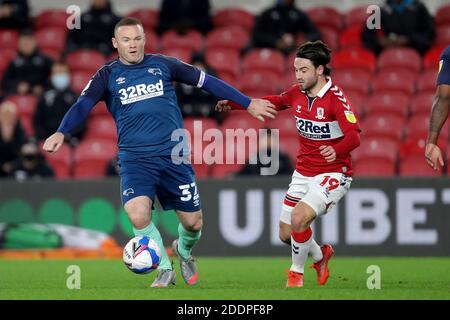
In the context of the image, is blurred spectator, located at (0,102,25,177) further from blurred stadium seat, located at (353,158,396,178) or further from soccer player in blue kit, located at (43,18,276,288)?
soccer player in blue kit, located at (43,18,276,288)

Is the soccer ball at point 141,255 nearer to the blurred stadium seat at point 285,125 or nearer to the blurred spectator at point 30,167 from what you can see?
the blurred spectator at point 30,167

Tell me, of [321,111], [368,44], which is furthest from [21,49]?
[321,111]

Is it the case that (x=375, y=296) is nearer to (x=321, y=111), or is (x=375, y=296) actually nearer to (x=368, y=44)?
(x=321, y=111)

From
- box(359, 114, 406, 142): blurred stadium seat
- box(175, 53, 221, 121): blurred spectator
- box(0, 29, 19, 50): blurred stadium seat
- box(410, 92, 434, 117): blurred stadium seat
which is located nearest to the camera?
box(359, 114, 406, 142): blurred stadium seat

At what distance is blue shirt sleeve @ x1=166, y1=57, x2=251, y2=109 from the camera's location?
9.68m

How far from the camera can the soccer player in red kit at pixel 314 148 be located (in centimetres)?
949

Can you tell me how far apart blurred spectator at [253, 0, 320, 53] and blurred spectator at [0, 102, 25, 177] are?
4.17 meters

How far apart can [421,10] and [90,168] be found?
557 centimetres

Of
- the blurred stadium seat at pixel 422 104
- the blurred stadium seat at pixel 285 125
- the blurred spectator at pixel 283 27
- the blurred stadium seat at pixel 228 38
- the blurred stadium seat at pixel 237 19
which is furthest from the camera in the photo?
the blurred stadium seat at pixel 237 19

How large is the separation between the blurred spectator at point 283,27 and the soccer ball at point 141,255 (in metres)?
8.63

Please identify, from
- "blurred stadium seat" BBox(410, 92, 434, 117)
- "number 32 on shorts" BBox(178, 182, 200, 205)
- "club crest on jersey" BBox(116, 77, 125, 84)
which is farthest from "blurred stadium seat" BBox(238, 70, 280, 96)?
"club crest on jersey" BBox(116, 77, 125, 84)

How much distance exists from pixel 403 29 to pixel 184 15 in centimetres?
353

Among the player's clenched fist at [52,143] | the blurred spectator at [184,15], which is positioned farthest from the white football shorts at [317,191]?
the blurred spectator at [184,15]

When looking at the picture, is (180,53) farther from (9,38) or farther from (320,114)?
(320,114)
